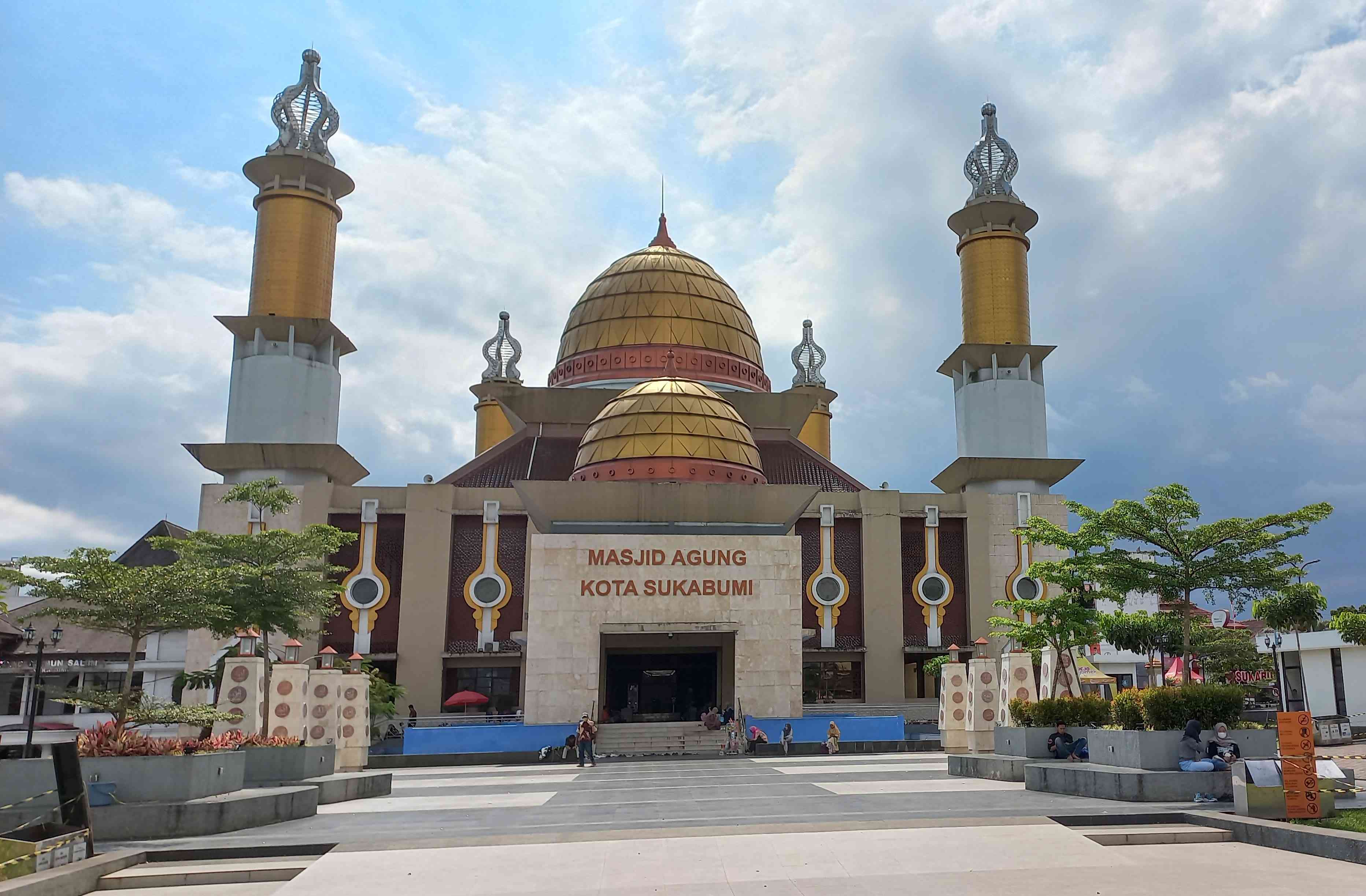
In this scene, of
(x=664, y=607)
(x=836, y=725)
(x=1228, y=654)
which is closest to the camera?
(x=836, y=725)

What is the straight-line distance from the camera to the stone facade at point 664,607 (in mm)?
30406

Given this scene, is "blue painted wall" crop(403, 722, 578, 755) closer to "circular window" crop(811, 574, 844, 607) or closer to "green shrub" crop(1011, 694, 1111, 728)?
"green shrub" crop(1011, 694, 1111, 728)

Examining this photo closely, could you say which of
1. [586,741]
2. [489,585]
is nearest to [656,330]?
[489,585]

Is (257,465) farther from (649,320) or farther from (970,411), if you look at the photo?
(970,411)

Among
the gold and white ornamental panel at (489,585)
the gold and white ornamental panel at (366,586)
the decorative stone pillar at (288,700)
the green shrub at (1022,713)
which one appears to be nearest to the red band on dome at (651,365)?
the gold and white ornamental panel at (489,585)

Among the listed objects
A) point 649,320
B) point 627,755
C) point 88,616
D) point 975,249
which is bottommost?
point 627,755

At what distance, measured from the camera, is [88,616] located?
14.4 meters

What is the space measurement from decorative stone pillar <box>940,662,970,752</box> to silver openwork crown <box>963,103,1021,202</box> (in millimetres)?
28680

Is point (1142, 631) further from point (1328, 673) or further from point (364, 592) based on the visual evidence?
point (364, 592)

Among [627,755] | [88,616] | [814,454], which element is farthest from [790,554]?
[88,616]

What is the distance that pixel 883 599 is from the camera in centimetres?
4150

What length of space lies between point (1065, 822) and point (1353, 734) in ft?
84.6

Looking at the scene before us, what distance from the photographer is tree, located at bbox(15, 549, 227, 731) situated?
1406 cm

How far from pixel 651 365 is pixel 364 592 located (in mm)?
14154
